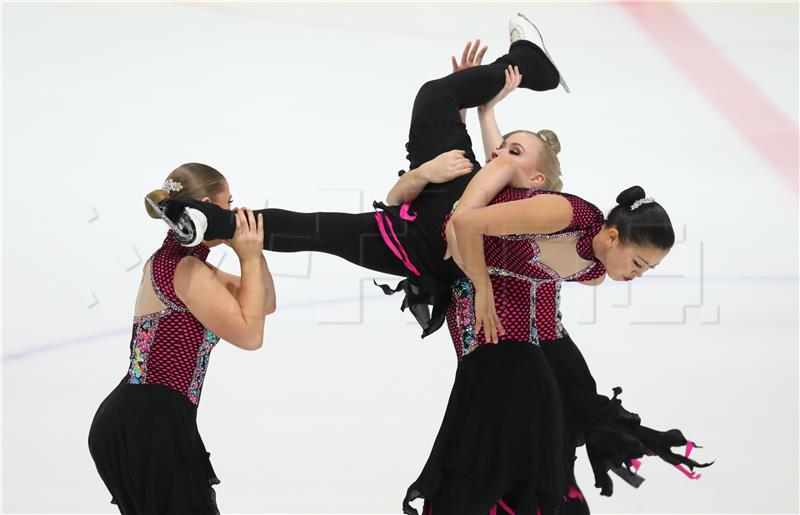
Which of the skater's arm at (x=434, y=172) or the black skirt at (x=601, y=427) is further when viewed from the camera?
the black skirt at (x=601, y=427)

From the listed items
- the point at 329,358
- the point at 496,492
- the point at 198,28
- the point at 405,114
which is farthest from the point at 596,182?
the point at 496,492

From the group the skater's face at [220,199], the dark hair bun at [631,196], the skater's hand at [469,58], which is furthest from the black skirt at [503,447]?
the skater's hand at [469,58]

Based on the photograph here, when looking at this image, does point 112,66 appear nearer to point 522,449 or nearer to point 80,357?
point 80,357

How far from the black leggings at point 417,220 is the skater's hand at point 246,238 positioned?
12 centimetres

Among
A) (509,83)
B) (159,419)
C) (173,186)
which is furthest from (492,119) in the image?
(159,419)

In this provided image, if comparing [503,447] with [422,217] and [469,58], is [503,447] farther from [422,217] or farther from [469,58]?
[469,58]

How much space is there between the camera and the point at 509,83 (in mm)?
3580

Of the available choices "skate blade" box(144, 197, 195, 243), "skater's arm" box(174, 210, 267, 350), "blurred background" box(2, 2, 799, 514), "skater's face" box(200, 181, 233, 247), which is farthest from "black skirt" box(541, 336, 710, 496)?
"skate blade" box(144, 197, 195, 243)

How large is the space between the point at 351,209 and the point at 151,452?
10.1 ft

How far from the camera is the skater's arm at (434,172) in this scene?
307 cm

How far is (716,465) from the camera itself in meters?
4.30

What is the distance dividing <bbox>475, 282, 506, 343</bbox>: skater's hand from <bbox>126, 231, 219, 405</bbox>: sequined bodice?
784 mm

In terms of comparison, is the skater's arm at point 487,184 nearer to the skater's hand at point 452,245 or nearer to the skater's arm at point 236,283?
the skater's hand at point 452,245

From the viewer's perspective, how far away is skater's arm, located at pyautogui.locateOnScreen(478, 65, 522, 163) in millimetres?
3457
